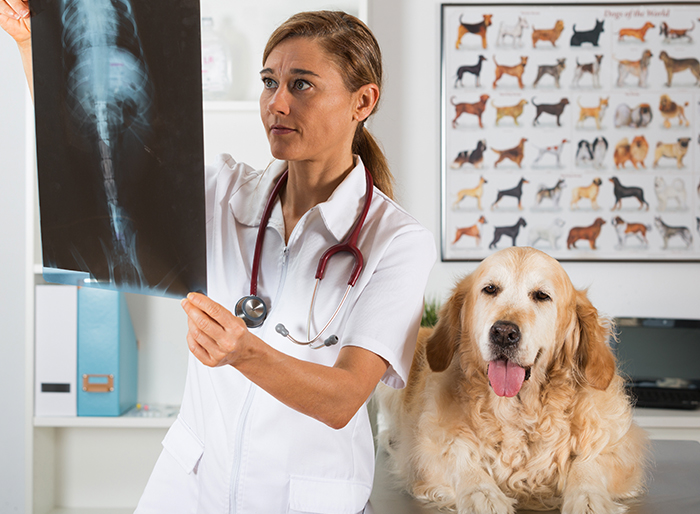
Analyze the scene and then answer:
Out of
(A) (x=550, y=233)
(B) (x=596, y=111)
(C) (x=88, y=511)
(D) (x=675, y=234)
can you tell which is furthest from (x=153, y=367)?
(D) (x=675, y=234)

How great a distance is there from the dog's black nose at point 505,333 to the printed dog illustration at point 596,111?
1.53 metres

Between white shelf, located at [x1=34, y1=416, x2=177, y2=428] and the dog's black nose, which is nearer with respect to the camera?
the dog's black nose

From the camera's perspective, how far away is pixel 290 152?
867 mm

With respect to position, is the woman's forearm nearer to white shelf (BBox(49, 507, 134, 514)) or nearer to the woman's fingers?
the woman's fingers

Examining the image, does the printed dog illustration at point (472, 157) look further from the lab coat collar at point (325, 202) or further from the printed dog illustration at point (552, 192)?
the lab coat collar at point (325, 202)

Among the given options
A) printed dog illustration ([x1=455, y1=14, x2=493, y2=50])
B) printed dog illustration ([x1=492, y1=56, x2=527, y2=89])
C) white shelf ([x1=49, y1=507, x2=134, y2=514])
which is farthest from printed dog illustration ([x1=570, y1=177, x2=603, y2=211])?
white shelf ([x1=49, y1=507, x2=134, y2=514])

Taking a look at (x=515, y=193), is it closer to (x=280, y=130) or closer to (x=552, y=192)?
(x=552, y=192)

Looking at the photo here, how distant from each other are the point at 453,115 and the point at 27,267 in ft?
5.19

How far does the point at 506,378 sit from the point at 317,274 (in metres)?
0.34

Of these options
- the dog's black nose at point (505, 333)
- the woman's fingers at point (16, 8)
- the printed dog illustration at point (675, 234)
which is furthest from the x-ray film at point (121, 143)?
the printed dog illustration at point (675, 234)

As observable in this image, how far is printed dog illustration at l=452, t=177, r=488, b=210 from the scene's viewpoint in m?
2.11

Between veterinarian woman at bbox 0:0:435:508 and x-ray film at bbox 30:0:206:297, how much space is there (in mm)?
158

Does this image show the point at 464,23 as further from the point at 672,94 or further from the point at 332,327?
the point at 332,327

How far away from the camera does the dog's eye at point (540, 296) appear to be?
90 centimetres
